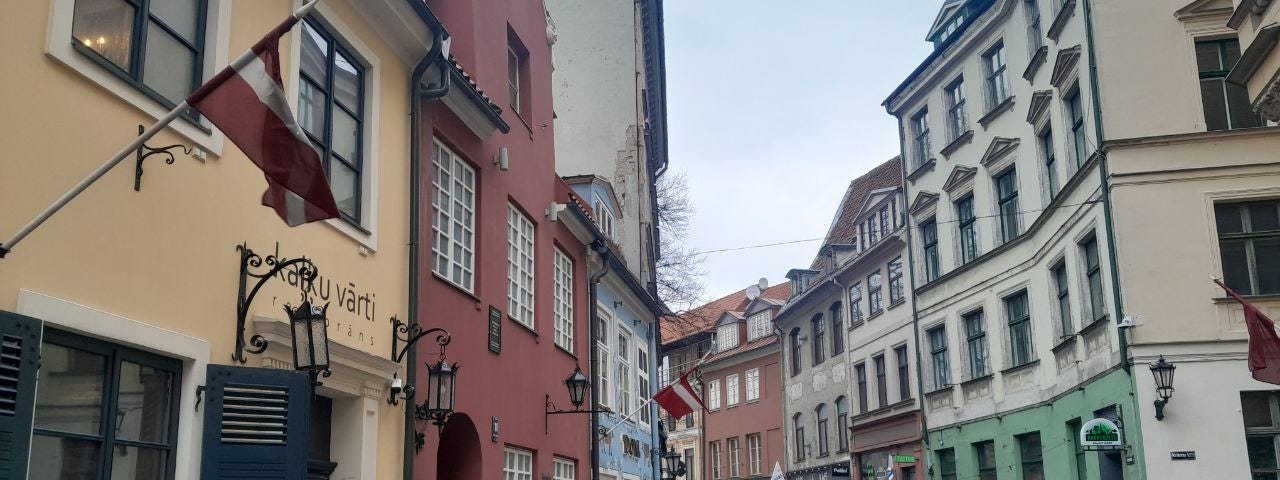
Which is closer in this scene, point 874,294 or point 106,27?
point 106,27

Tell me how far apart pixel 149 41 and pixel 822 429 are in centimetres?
3696

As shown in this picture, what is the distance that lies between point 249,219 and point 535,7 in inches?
398

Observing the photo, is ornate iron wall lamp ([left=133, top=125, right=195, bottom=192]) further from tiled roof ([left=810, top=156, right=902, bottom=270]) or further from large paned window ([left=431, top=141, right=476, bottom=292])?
tiled roof ([left=810, top=156, right=902, bottom=270])

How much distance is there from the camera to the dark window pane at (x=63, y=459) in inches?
238

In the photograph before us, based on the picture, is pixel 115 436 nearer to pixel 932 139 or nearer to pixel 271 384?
pixel 271 384

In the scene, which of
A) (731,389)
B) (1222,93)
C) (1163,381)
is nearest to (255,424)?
(1163,381)

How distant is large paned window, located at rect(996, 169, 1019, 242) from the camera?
2555 centimetres

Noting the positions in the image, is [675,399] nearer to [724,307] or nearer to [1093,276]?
[1093,276]

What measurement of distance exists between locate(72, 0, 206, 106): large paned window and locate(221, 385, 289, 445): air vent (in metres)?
1.86

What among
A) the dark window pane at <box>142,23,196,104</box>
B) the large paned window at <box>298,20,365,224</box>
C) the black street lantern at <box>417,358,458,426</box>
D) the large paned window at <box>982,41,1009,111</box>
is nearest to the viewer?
the dark window pane at <box>142,23,196,104</box>

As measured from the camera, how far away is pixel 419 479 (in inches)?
439

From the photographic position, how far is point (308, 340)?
318 inches

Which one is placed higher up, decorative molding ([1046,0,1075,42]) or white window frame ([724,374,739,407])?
decorative molding ([1046,0,1075,42])

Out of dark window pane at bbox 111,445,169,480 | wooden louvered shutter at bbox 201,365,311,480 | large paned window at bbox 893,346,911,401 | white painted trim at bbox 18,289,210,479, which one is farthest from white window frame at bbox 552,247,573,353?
large paned window at bbox 893,346,911,401
